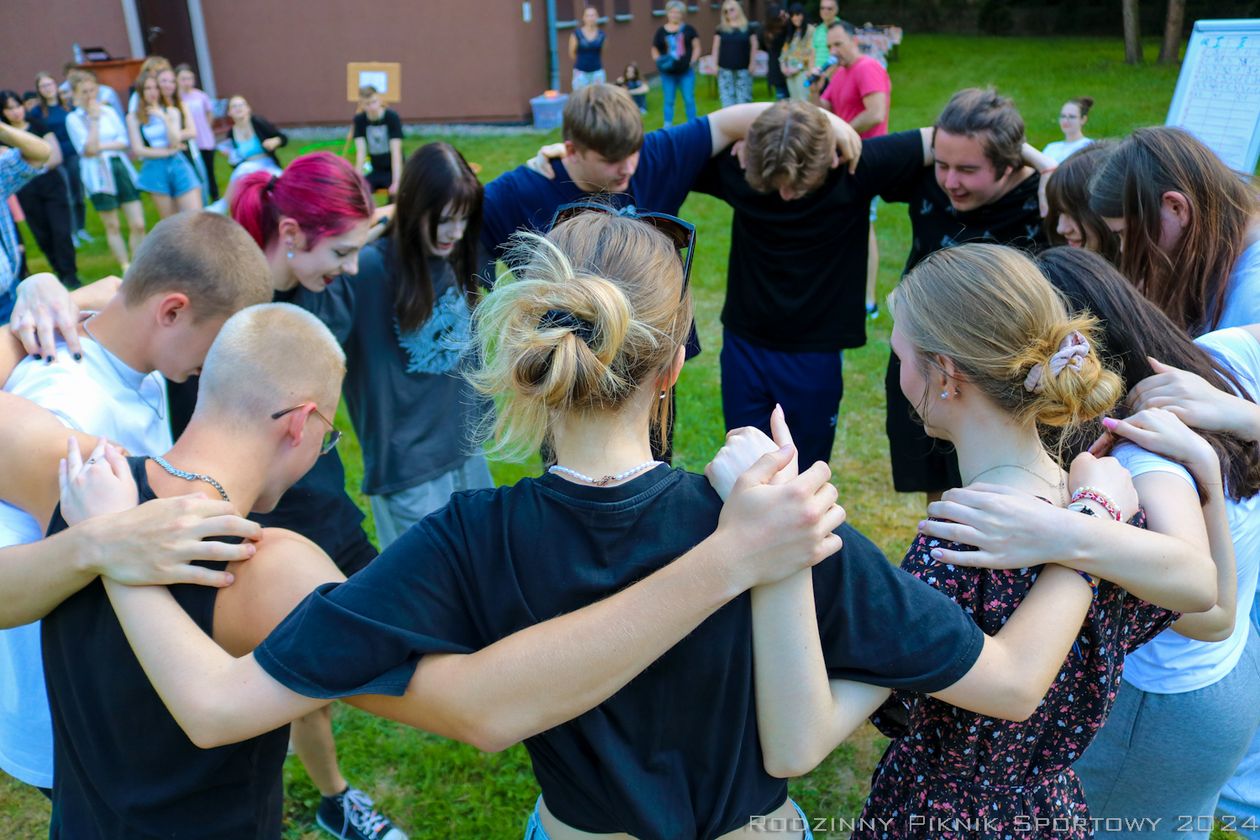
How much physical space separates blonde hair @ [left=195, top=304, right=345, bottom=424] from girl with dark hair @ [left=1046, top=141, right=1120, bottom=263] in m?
2.08

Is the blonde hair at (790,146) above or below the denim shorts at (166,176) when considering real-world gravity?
above

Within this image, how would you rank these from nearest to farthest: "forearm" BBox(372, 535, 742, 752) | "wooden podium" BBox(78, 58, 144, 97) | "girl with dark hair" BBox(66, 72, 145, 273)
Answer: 1. "forearm" BBox(372, 535, 742, 752)
2. "girl with dark hair" BBox(66, 72, 145, 273)
3. "wooden podium" BBox(78, 58, 144, 97)

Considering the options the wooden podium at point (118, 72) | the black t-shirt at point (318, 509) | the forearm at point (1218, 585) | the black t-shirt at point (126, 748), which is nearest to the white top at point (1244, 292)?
the forearm at point (1218, 585)

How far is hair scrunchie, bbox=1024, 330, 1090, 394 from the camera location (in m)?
1.64

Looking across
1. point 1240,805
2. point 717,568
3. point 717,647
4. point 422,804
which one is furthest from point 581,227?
point 422,804

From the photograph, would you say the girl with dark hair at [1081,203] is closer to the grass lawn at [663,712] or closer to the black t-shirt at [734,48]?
the grass lawn at [663,712]

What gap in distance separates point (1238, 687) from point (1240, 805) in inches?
24.2

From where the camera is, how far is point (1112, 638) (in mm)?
1683

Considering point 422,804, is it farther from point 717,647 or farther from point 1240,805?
point 1240,805

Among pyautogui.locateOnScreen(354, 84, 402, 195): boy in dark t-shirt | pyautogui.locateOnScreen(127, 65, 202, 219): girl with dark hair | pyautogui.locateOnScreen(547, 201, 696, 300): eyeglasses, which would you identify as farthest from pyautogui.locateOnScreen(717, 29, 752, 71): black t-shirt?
pyautogui.locateOnScreen(547, 201, 696, 300): eyeglasses

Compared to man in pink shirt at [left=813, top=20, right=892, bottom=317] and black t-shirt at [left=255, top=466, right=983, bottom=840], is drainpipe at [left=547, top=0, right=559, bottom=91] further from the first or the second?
black t-shirt at [left=255, top=466, right=983, bottom=840]

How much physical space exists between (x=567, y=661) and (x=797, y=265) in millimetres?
2962

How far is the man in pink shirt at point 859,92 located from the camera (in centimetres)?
788

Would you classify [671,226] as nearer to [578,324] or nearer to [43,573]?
[578,324]
